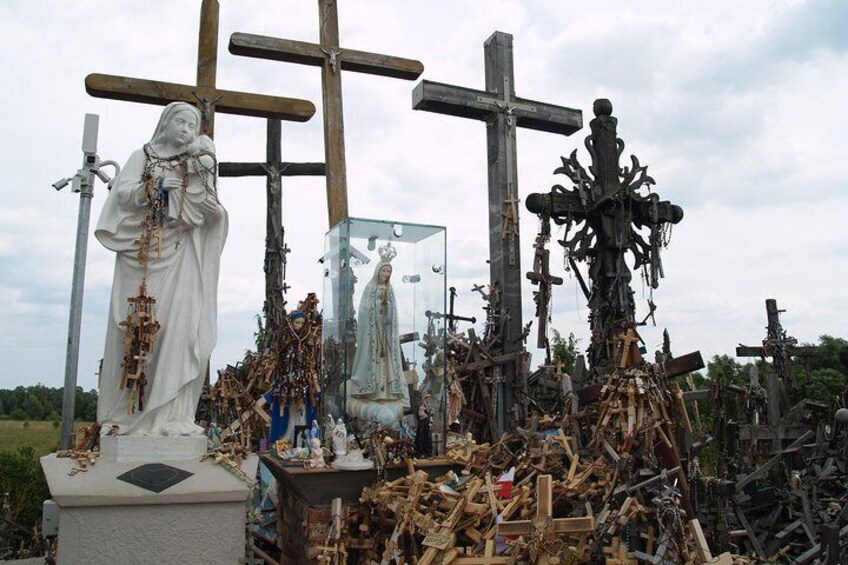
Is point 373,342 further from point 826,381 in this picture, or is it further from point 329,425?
point 826,381

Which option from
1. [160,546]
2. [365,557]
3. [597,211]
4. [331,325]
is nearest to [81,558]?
[160,546]

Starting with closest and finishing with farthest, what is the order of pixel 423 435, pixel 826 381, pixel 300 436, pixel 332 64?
pixel 423 435, pixel 300 436, pixel 332 64, pixel 826 381

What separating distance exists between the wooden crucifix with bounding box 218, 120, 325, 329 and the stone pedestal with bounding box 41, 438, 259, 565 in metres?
5.39

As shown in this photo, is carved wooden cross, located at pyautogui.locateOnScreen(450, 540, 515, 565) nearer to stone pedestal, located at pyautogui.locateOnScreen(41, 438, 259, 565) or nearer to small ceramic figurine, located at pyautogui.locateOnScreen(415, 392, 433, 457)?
stone pedestal, located at pyautogui.locateOnScreen(41, 438, 259, 565)

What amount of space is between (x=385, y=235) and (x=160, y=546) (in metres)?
4.11

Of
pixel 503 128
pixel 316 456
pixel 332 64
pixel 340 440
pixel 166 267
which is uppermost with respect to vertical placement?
pixel 332 64

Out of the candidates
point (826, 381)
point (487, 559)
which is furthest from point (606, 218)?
point (826, 381)

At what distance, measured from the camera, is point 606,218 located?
9.82m

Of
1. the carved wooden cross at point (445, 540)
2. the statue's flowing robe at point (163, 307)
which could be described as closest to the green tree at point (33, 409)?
the statue's flowing robe at point (163, 307)

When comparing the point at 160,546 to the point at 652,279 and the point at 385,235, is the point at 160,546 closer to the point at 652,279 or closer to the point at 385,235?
the point at 385,235

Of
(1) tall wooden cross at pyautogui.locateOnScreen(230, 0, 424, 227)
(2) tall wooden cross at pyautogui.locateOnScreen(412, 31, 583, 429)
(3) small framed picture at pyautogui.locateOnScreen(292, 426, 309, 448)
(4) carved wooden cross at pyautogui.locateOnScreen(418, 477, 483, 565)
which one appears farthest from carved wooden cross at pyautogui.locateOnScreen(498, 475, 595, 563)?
(2) tall wooden cross at pyautogui.locateOnScreen(412, 31, 583, 429)

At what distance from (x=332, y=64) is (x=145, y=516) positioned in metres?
5.87

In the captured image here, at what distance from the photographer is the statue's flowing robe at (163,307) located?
5297 mm

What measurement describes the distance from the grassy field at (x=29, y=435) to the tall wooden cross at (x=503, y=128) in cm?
908
